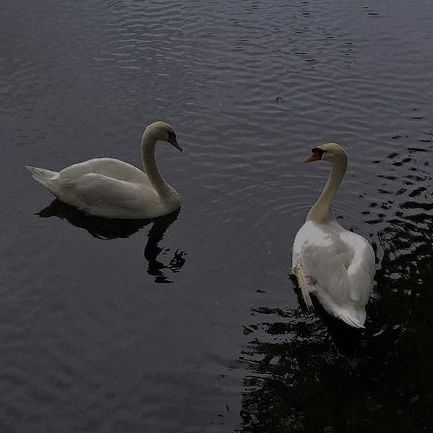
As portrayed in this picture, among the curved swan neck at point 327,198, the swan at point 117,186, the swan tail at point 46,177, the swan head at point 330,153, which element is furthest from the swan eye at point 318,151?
the swan tail at point 46,177

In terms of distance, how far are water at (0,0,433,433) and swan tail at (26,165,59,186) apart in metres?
0.30

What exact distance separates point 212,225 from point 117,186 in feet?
4.12

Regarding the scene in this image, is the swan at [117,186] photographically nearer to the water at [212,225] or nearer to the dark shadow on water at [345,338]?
the water at [212,225]

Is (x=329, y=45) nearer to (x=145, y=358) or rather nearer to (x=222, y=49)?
(x=222, y=49)

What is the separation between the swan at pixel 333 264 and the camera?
648 cm

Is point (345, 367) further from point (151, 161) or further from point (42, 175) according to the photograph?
point (42, 175)

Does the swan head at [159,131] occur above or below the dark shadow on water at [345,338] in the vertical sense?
above

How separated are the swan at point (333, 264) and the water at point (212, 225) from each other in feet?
1.25

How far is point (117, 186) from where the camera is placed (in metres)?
8.68

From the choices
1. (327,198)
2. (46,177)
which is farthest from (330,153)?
(46,177)

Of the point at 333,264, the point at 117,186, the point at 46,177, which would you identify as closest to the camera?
the point at 333,264

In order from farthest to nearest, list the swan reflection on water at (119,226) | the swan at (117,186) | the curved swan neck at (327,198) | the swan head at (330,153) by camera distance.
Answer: the swan at (117,186), the swan reflection on water at (119,226), the swan head at (330,153), the curved swan neck at (327,198)

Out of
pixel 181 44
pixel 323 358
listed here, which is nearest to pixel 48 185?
pixel 323 358

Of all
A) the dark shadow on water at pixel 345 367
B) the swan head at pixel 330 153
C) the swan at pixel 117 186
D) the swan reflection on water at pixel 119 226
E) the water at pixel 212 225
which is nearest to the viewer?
the dark shadow on water at pixel 345 367
